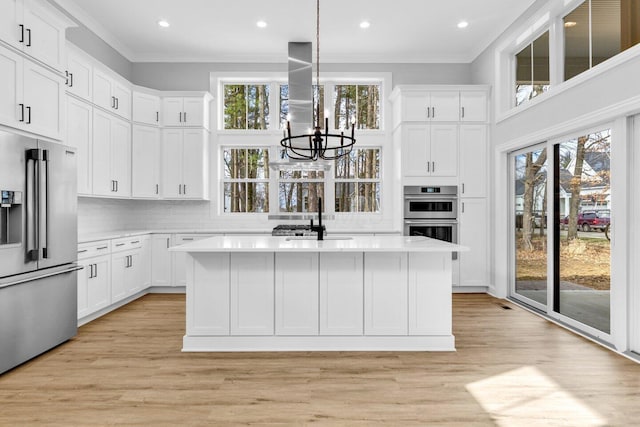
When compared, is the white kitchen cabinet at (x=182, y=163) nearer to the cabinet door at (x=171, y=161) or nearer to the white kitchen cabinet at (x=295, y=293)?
the cabinet door at (x=171, y=161)

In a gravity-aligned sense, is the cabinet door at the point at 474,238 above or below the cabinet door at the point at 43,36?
below

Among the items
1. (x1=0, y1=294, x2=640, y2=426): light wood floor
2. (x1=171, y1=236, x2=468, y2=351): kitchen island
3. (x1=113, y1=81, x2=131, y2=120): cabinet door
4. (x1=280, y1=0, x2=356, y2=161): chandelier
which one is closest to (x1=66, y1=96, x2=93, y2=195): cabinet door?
(x1=113, y1=81, x2=131, y2=120): cabinet door

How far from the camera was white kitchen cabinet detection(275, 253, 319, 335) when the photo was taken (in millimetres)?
3270

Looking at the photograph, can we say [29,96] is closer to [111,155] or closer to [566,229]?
[111,155]

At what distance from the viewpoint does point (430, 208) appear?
5414mm

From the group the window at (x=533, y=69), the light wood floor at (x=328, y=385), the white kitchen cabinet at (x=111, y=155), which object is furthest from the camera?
the white kitchen cabinet at (x=111, y=155)

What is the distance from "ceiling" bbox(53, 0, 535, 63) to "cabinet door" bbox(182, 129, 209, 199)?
1253 millimetres

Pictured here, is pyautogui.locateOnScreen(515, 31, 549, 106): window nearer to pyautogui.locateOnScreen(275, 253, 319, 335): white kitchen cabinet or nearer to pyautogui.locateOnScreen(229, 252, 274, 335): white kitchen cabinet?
pyautogui.locateOnScreen(275, 253, 319, 335): white kitchen cabinet

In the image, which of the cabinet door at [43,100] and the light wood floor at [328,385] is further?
the cabinet door at [43,100]

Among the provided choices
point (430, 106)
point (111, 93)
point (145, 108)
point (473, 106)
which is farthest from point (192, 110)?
point (473, 106)

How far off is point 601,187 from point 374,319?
7.53ft

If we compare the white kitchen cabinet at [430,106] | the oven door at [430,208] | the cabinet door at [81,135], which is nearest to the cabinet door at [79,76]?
the cabinet door at [81,135]

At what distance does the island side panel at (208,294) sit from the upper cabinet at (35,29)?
A: 2.07 m

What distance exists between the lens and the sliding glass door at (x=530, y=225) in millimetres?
4402
